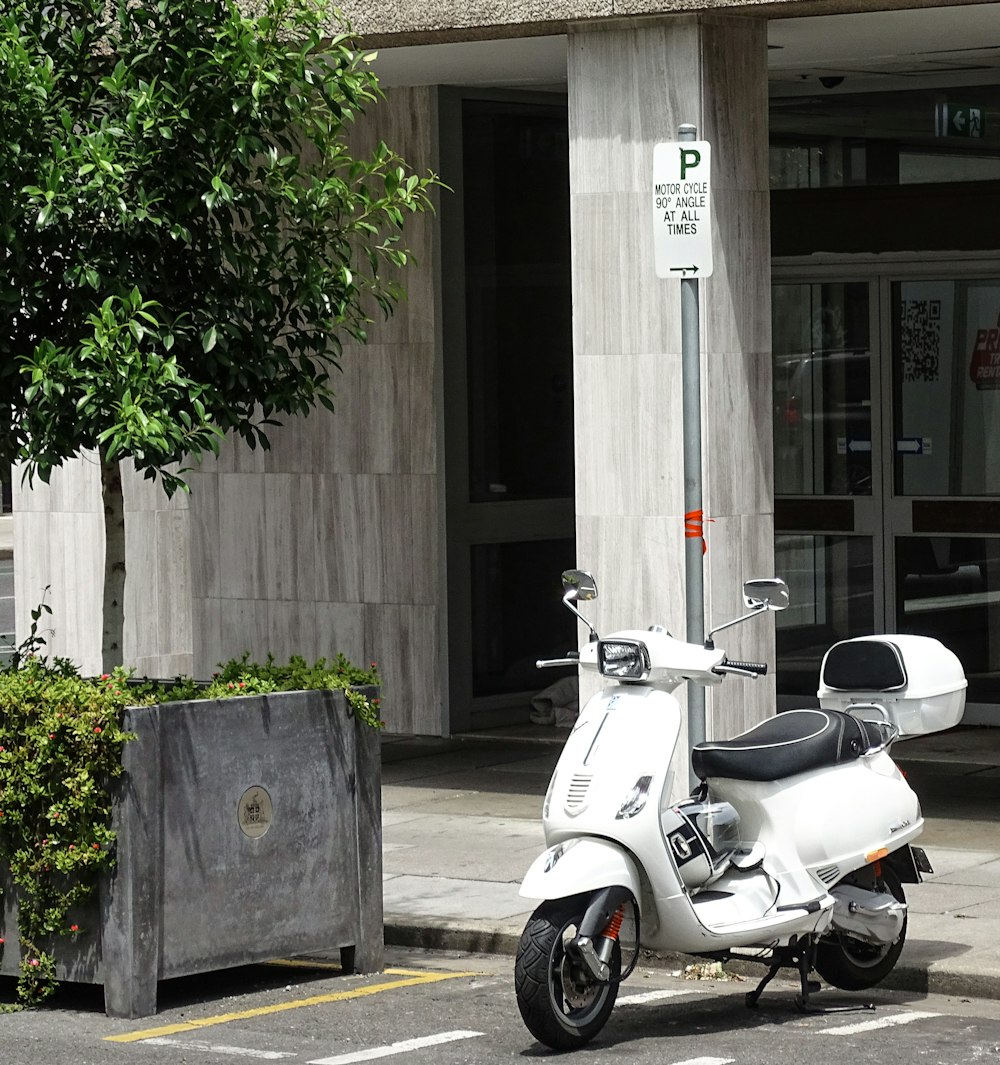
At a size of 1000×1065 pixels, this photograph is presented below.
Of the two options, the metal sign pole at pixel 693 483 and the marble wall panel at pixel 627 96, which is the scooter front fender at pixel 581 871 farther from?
the marble wall panel at pixel 627 96

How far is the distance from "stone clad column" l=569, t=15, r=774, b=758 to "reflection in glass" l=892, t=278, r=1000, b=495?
11.0ft

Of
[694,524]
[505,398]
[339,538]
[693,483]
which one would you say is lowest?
[339,538]

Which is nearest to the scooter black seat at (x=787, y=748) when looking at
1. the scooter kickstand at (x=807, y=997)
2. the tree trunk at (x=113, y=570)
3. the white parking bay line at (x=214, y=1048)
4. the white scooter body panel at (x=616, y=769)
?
the white scooter body panel at (x=616, y=769)

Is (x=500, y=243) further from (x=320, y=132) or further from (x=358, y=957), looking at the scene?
(x=358, y=957)

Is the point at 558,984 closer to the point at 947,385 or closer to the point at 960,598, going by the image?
the point at 960,598

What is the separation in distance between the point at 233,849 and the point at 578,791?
1.41 meters

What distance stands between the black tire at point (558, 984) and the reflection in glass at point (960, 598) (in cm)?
691

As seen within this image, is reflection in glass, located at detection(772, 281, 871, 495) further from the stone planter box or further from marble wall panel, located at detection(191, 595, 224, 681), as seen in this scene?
the stone planter box

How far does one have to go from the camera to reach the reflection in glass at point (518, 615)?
45.2 ft

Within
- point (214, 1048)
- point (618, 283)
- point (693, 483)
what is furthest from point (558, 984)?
point (618, 283)

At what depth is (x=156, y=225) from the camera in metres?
7.95

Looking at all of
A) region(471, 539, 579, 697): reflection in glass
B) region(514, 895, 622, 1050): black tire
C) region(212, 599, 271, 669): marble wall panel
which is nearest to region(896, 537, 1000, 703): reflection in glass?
region(471, 539, 579, 697): reflection in glass

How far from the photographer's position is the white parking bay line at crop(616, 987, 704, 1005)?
7.49 m

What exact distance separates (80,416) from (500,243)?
6.47m
